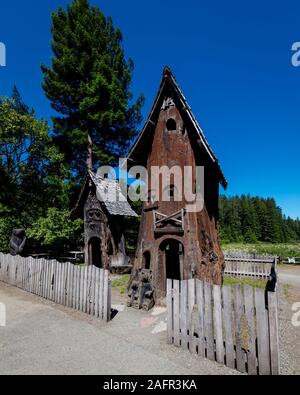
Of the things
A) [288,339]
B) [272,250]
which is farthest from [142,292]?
[272,250]

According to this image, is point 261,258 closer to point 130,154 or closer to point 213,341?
point 130,154

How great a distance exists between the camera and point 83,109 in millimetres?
23578

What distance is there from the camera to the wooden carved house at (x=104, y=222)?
17.0 meters

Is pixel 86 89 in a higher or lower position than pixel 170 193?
higher

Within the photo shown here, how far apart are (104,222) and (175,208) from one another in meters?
8.40

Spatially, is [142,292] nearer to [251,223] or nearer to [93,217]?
[93,217]

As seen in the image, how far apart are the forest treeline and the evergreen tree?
74147mm

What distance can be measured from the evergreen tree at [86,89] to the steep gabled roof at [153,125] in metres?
13.0

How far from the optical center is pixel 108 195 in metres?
18.3

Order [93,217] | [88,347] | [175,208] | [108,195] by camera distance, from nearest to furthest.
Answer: [88,347] < [175,208] < [93,217] < [108,195]

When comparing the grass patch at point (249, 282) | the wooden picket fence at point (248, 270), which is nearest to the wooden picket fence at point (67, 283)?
the grass patch at point (249, 282)

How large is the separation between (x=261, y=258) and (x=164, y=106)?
15.0 m
